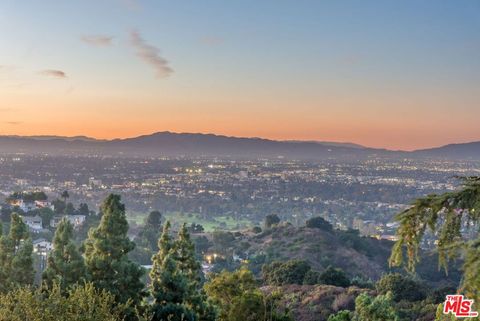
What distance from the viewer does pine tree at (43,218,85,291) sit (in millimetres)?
19594

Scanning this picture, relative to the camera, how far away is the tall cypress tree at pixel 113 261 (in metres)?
20.2

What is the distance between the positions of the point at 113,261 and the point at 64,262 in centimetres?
193

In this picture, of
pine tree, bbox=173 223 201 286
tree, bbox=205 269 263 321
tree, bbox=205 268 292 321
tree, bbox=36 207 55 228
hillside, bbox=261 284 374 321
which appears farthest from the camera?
tree, bbox=36 207 55 228

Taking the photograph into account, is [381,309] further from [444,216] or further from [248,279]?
[444,216]

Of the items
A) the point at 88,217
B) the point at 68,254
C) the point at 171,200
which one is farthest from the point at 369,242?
the point at 171,200

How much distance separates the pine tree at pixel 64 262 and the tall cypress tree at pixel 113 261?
1.73ft

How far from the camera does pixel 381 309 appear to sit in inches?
790

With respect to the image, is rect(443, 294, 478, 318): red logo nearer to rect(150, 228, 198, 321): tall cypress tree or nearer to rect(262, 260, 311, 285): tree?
rect(150, 228, 198, 321): tall cypress tree

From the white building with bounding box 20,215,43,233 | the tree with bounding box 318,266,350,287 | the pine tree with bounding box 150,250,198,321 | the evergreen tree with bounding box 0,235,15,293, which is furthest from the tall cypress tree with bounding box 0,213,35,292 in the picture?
→ the white building with bounding box 20,215,43,233

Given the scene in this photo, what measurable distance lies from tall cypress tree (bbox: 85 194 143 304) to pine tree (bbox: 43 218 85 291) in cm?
53

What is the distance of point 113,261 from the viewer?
2025 centimetres

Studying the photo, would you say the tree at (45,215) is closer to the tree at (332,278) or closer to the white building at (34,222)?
the white building at (34,222)

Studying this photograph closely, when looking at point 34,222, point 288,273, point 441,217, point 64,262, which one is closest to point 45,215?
point 34,222

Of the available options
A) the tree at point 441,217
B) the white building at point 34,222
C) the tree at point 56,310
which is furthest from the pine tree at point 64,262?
the white building at point 34,222
